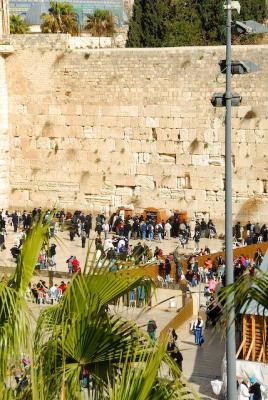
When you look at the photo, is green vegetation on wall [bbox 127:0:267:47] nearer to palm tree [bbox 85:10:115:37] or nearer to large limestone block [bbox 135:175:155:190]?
palm tree [bbox 85:10:115:37]

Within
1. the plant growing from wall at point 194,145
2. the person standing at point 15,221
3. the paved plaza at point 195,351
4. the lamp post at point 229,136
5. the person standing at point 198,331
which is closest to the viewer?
the lamp post at point 229,136

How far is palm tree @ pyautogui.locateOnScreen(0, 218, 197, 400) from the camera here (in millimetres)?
5656

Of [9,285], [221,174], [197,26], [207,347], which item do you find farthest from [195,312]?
[197,26]

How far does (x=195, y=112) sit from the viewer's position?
85.0ft

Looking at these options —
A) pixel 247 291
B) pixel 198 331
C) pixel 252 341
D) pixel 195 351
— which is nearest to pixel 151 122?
pixel 198 331

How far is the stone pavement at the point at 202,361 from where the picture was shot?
47.7 ft

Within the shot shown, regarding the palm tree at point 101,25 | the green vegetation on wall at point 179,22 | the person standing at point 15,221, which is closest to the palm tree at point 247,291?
the person standing at point 15,221

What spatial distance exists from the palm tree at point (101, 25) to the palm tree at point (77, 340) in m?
28.3

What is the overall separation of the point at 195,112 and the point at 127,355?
67.8 feet

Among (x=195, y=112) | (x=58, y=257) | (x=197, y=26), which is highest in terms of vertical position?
(x=197, y=26)

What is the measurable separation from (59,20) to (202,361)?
19.1m

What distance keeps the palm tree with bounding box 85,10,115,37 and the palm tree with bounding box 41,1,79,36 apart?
56 cm

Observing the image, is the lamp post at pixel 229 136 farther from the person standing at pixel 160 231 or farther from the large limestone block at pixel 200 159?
the large limestone block at pixel 200 159

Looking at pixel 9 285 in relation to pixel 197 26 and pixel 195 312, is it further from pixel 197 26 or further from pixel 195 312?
pixel 197 26
